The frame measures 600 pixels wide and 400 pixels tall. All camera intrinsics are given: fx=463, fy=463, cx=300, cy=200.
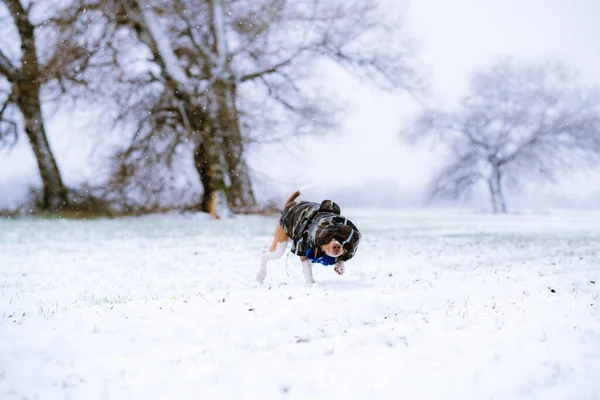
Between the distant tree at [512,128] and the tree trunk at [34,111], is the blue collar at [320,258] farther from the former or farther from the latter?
the distant tree at [512,128]

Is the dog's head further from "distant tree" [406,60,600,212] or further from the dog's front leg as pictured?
"distant tree" [406,60,600,212]

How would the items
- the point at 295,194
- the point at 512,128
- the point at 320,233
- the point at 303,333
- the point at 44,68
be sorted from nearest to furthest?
the point at 303,333 < the point at 320,233 < the point at 295,194 < the point at 44,68 < the point at 512,128

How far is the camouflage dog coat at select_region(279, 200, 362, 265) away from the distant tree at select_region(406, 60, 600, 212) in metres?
29.2

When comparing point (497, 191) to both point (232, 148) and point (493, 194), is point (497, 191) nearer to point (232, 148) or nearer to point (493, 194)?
point (493, 194)

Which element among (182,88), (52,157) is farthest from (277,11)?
(52,157)

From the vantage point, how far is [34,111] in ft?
69.5

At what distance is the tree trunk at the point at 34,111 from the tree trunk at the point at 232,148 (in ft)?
23.8

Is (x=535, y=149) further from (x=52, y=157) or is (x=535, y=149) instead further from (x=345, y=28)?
(x=52, y=157)

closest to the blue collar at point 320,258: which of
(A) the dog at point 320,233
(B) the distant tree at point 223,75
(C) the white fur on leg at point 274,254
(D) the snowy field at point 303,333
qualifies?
(A) the dog at point 320,233

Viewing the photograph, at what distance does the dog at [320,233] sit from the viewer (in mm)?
4684

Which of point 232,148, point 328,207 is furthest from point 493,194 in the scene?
point 328,207

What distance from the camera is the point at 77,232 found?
13844 mm

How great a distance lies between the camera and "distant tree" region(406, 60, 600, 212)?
101 feet

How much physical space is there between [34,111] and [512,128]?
94.6 feet
